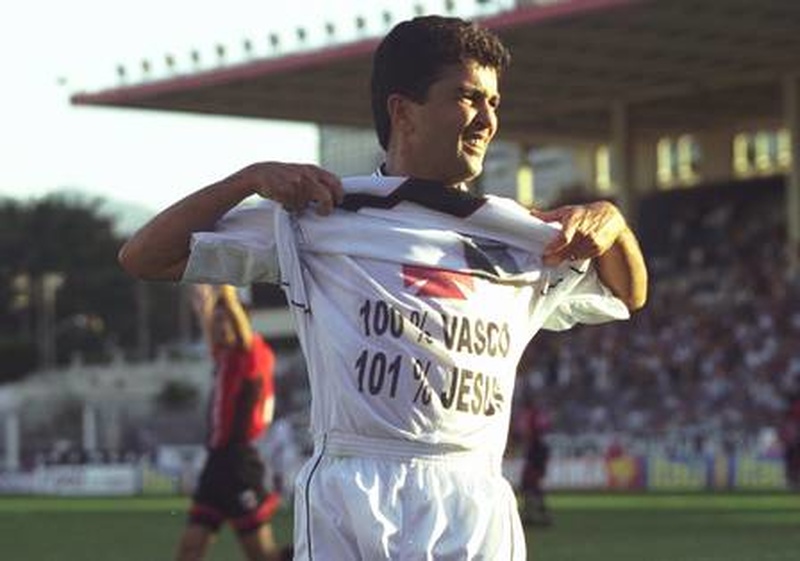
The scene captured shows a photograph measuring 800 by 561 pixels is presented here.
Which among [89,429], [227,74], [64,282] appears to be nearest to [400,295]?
[89,429]

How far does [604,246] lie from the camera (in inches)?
189

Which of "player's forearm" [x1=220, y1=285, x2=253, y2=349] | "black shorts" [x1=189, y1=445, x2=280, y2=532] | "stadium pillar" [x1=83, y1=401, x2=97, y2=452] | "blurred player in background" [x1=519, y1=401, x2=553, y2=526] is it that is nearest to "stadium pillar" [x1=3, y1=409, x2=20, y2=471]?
"stadium pillar" [x1=83, y1=401, x2=97, y2=452]

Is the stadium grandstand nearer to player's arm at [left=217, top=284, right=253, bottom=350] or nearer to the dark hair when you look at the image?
player's arm at [left=217, top=284, right=253, bottom=350]

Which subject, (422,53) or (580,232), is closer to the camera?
(422,53)

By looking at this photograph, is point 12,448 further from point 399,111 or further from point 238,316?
point 399,111

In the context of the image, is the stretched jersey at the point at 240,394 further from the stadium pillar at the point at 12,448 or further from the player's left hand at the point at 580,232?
the stadium pillar at the point at 12,448

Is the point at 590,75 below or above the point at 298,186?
above

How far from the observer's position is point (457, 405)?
4.59m

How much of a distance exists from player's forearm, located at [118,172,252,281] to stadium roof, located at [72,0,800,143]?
3834cm

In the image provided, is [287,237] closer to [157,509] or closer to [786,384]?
[157,509]

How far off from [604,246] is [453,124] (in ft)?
1.53

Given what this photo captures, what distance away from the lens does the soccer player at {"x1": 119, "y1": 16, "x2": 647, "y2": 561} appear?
4555 mm

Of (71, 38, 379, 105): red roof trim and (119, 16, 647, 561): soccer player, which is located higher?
(71, 38, 379, 105): red roof trim

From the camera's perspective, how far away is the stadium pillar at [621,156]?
5506cm
